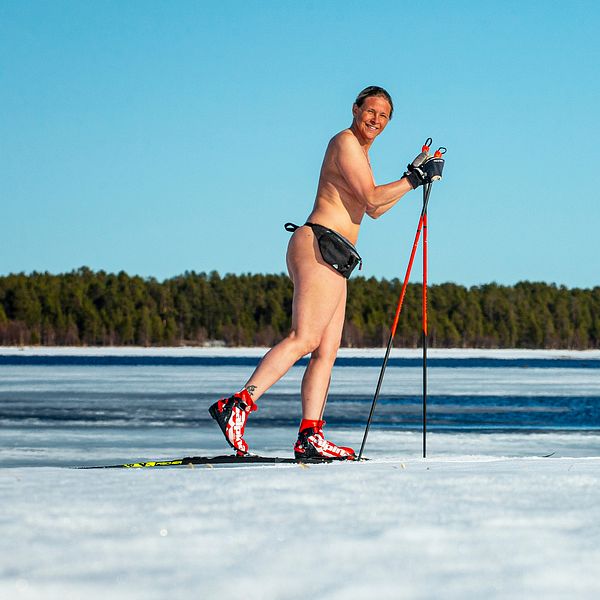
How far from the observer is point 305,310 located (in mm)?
4281

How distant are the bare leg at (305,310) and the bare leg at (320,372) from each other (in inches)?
3.6

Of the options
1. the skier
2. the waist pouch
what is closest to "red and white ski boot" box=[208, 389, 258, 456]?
the skier

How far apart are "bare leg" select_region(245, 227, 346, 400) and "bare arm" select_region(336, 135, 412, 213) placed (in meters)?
0.27

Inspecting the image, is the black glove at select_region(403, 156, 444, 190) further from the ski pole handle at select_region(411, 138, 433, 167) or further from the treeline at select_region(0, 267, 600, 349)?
the treeline at select_region(0, 267, 600, 349)

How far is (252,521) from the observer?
2340mm

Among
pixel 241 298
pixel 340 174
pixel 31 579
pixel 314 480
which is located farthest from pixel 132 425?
pixel 241 298

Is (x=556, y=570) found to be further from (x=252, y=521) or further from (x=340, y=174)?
(x=340, y=174)

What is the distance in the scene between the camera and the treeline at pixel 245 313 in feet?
276

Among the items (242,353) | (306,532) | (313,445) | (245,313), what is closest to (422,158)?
(313,445)

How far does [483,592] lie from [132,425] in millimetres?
7722

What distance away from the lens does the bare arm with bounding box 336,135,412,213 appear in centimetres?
432

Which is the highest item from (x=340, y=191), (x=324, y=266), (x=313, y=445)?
(x=340, y=191)

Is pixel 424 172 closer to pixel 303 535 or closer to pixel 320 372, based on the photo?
pixel 320 372

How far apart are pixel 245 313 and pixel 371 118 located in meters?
88.0
